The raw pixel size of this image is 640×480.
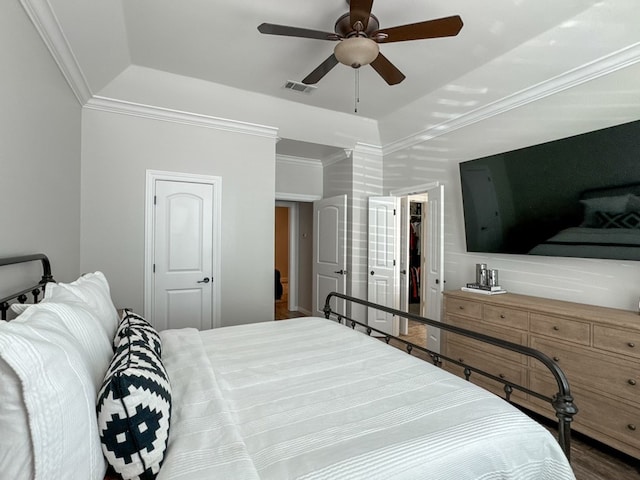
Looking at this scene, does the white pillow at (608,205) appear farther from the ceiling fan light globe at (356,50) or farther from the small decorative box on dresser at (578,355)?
the ceiling fan light globe at (356,50)

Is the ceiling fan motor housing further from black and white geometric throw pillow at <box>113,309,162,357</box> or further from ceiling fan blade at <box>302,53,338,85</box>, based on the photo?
black and white geometric throw pillow at <box>113,309,162,357</box>

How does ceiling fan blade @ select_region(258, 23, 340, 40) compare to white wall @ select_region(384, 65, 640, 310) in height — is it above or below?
above

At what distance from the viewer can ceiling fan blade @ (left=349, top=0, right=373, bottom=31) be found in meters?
1.91

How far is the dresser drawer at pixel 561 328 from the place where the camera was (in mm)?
2164

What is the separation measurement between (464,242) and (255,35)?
9.17 feet

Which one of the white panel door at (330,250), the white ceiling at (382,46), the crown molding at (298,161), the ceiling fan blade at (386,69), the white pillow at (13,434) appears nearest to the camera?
the white pillow at (13,434)

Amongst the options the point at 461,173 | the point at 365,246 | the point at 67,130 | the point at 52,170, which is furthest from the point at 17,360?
the point at 365,246

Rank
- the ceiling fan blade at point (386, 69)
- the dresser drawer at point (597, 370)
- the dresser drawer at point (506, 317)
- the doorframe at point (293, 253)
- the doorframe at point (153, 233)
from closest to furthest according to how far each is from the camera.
→ the dresser drawer at point (597, 370) < the ceiling fan blade at point (386, 69) < the dresser drawer at point (506, 317) < the doorframe at point (153, 233) < the doorframe at point (293, 253)

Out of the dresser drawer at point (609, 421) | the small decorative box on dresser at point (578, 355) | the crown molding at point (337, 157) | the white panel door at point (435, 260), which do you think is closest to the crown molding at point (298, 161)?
the crown molding at point (337, 157)

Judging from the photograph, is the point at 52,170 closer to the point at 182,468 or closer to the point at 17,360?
the point at 17,360

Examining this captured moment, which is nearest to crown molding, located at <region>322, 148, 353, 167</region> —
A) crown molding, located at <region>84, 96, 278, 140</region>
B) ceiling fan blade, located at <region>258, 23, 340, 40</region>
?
crown molding, located at <region>84, 96, 278, 140</region>

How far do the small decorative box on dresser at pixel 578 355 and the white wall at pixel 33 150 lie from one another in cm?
325

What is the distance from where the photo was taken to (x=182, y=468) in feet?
2.81

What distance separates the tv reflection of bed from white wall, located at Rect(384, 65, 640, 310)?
0.15 meters
